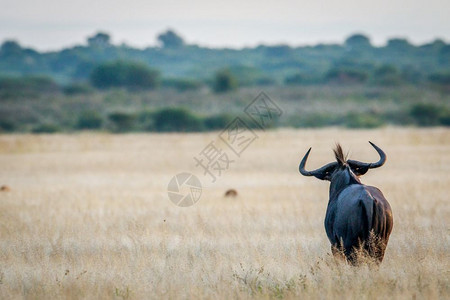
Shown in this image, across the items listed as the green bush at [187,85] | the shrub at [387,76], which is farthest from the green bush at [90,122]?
the shrub at [387,76]

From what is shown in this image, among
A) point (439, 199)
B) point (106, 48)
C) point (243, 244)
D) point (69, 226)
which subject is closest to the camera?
point (243, 244)

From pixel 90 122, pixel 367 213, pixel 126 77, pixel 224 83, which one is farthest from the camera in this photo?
pixel 126 77

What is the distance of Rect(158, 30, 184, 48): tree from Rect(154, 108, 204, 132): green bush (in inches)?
4884

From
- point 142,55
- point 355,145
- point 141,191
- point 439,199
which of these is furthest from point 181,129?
point 142,55

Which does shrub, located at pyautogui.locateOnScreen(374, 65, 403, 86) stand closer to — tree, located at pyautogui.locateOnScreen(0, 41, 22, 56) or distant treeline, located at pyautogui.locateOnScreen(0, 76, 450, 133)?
distant treeline, located at pyautogui.locateOnScreen(0, 76, 450, 133)

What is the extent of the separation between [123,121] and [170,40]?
12797cm

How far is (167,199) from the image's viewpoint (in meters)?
16.2

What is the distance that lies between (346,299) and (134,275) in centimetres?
281

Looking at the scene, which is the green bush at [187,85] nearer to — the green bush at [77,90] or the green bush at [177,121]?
the green bush at [77,90]

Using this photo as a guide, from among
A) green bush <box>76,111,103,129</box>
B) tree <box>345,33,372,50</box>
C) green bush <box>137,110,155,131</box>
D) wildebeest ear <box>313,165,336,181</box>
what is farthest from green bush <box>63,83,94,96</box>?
tree <box>345,33,372,50</box>

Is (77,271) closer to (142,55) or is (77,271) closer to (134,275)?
(134,275)

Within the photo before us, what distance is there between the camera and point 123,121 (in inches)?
2053

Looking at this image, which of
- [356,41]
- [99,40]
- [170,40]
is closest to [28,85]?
[99,40]

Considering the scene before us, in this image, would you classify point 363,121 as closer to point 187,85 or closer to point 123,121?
point 123,121
